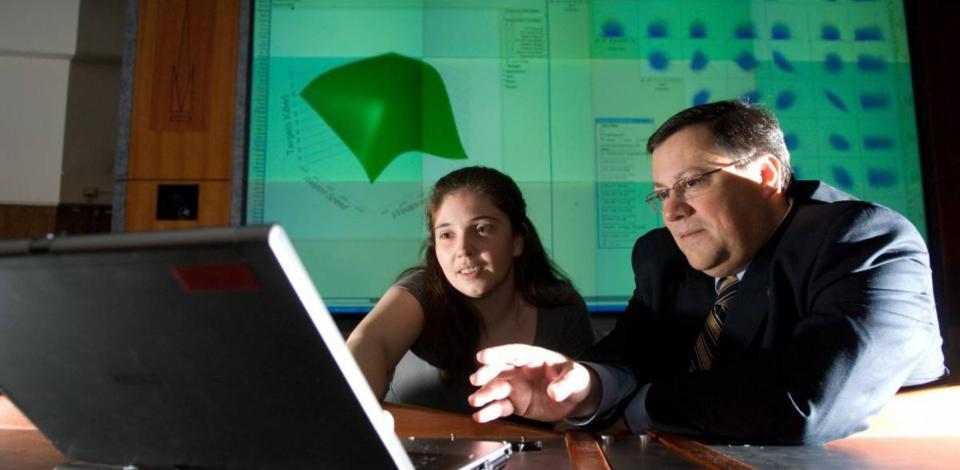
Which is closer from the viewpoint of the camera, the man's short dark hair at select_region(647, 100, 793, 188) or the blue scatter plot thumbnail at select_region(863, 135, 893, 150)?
the man's short dark hair at select_region(647, 100, 793, 188)

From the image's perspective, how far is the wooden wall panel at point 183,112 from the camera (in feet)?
7.59

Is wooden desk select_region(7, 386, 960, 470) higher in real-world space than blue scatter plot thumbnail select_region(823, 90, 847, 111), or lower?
lower

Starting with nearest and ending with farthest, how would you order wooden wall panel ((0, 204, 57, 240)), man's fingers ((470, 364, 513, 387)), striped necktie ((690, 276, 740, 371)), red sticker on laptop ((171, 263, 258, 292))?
red sticker on laptop ((171, 263, 258, 292))
man's fingers ((470, 364, 513, 387))
striped necktie ((690, 276, 740, 371))
wooden wall panel ((0, 204, 57, 240))

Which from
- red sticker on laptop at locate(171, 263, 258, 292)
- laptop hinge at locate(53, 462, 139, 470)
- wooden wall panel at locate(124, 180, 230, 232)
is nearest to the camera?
red sticker on laptop at locate(171, 263, 258, 292)

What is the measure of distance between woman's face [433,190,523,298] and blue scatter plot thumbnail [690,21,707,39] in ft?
4.12

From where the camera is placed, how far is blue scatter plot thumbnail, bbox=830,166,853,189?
2.36 metres

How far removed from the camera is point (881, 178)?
237 centimetres

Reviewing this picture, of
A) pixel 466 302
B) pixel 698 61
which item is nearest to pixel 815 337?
pixel 466 302

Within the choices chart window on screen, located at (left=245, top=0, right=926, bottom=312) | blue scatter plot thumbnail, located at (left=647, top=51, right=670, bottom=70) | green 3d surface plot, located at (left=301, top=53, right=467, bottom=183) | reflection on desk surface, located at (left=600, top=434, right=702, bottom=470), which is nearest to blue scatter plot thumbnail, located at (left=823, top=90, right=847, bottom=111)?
chart window on screen, located at (left=245, top=0, right=926, bottom=312)

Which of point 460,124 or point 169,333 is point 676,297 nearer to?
point 169,333

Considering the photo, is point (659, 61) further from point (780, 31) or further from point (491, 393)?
point (491, 393)

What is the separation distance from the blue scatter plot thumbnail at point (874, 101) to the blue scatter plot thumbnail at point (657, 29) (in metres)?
0.73

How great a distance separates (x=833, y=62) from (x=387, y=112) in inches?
62.8

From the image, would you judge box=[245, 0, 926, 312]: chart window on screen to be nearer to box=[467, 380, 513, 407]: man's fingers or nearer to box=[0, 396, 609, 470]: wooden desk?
box=[0, 396, 609, 470]: wooden desk
